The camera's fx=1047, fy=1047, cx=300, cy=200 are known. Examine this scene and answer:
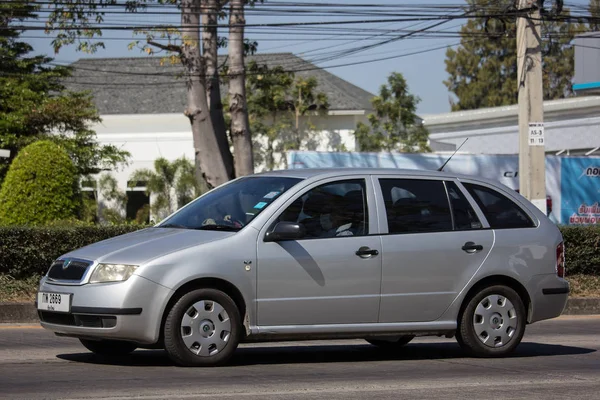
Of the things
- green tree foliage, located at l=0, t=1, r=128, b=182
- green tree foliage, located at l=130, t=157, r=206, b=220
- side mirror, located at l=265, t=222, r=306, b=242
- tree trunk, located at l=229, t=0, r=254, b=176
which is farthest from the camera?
green tree foliage, located at l=130, t=157, r=206, b=220

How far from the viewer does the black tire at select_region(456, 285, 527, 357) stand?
9289mm

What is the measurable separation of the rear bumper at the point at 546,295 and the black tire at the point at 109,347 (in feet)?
11.9

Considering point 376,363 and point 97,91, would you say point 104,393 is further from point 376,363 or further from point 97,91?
point 97,91

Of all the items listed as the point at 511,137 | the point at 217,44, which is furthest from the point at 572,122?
the point at 217,44

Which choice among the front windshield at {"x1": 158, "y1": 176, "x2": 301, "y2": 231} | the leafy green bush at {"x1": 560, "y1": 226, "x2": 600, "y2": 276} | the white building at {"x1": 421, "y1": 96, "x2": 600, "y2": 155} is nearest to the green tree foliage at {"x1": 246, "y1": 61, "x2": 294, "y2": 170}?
the white building at {"x1": 421, "y1": 96, "x2": 600, "y2": 155}

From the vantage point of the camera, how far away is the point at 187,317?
8172 millimetres

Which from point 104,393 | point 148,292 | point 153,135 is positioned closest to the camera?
point 104,393

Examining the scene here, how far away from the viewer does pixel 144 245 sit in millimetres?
8281

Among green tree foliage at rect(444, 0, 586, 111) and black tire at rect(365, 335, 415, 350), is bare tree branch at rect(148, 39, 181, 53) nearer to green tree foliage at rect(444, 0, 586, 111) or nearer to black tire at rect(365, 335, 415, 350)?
black tire at rect(365, 335, 415, 350)

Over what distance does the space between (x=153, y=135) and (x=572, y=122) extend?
19.2m

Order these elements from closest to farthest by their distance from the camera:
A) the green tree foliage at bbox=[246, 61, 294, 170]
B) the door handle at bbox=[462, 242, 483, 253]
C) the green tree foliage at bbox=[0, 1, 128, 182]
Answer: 1. the door handle at bbox=[462, 242, 483, 253]
2. the green tree foliage at bbox=[0, 1, 128, 182]
3. the green tree foliage at bbox=[246, 61, 294, 170]

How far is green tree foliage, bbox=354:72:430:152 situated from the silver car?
35.0 m

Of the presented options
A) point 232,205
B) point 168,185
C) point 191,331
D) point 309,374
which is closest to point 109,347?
point 191,331

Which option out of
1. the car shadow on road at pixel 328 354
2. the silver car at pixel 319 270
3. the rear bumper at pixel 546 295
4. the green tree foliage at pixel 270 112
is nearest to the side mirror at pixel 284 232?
the silver car at pixel 319 270
